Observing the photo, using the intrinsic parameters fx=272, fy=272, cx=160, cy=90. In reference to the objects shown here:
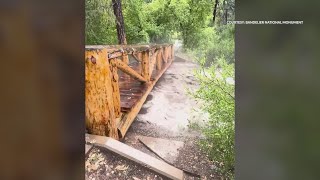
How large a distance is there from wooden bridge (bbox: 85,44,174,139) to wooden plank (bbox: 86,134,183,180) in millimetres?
→ 36

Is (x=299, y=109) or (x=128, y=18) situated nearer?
(x=299, y=109)

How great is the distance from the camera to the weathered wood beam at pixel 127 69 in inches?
36.8

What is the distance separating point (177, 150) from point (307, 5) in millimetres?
551

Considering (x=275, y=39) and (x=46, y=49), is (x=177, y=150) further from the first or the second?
(x=46, y=49)

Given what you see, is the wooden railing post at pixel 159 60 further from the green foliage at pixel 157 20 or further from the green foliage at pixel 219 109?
the green foliage at pixel 219 109

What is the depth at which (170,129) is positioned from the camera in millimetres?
910

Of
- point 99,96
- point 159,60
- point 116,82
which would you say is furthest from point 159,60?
point 99,96

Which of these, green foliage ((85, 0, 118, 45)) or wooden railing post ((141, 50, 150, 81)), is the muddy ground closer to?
wooden railing post ((141, 50, 150, 81))

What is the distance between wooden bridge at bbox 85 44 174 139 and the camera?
0.84m

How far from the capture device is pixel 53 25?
0.82 feet

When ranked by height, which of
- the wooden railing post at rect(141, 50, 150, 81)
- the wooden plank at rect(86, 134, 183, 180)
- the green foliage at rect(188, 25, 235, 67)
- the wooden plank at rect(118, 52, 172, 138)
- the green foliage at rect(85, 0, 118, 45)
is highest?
the green foliage at rect(85, 0, 118, 45)

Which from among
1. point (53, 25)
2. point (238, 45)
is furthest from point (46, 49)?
point (238, 45)

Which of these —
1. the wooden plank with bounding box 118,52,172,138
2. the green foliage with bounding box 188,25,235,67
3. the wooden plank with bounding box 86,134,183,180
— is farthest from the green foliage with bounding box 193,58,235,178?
the wooden plank with bounding box 118,52,172,138

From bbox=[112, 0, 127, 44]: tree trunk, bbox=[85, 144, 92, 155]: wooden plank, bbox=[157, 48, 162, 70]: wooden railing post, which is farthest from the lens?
bbox=[157, 48, 162, 70]: wooden railing post
